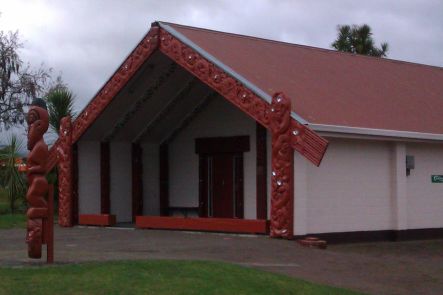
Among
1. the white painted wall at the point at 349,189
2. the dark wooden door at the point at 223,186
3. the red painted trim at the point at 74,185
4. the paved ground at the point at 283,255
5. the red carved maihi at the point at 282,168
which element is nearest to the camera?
the paved ground at the point at 283,255

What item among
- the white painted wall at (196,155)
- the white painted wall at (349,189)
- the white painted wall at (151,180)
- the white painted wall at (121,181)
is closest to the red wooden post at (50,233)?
the white painted wall at (349,189)

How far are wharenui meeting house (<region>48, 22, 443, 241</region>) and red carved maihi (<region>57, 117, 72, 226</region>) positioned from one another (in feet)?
0.13

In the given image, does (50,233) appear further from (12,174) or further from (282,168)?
(12,174)

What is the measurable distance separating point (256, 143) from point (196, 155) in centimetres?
396

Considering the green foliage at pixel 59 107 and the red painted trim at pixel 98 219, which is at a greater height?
the green foliage at pixel 59 107

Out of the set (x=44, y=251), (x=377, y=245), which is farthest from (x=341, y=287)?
(x=377, y=245)

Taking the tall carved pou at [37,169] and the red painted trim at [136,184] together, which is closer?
the tall carved pou at [37,169]

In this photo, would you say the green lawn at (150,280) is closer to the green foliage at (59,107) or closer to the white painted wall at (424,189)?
the white painted wall at (424,189)

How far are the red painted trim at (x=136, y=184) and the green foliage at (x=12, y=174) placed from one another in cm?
548

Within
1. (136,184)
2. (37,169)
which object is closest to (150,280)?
(37,169)

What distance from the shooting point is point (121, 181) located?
26.0 metres

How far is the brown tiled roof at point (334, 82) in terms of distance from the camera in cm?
2077

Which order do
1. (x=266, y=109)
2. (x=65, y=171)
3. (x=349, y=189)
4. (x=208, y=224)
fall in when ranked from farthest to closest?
(x=65, y=171), (x=208, y=224), (x=349, y=189), (x=266, y=109)

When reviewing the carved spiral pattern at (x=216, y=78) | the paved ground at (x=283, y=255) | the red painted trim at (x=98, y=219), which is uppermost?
the carved spiral pattern at (x=216, y=78)
